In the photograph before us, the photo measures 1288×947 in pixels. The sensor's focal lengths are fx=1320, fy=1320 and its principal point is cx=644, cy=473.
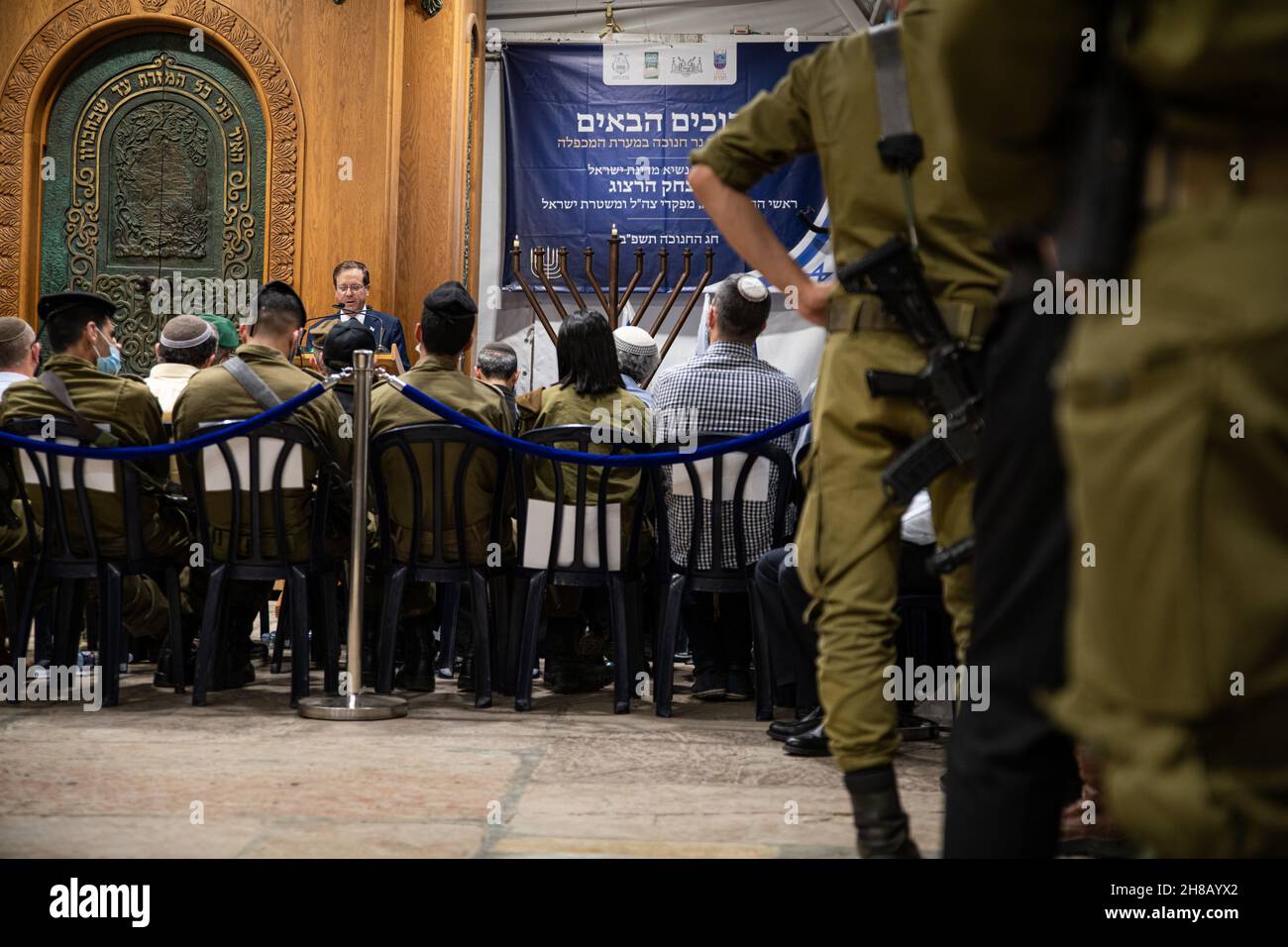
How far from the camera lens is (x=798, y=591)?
3.33 metres

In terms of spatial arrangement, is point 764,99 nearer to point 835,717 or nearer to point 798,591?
point 835,717

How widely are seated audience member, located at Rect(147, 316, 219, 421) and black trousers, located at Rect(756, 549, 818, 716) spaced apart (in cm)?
227

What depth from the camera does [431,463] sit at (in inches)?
149

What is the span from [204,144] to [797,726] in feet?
18.4

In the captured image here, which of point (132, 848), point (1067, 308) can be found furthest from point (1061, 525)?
point (132, 848)

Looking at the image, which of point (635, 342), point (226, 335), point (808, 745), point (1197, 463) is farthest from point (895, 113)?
point (226, 335)

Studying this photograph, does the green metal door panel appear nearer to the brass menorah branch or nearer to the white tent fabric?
the brass menorah branch

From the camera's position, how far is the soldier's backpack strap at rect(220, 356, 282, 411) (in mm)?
3906

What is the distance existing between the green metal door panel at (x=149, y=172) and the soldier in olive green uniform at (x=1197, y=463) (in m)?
7.07
